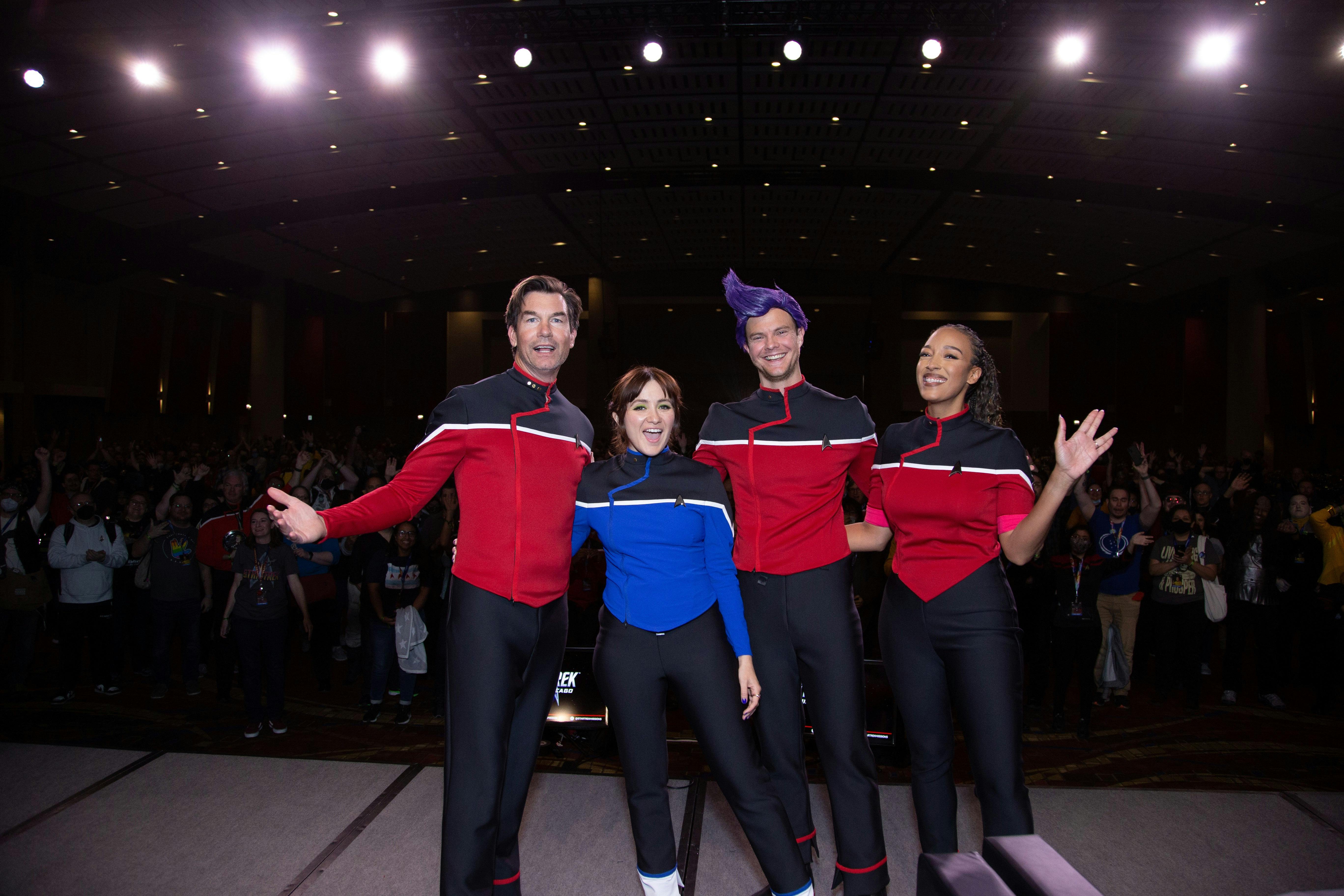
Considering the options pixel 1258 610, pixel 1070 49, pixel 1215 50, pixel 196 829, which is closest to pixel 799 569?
pixel 196 829

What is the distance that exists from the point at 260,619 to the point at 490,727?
330cm

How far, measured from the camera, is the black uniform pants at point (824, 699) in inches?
84.9

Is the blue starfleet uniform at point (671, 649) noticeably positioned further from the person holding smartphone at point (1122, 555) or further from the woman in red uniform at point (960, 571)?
the person holding smartphone at point (1122, 555)

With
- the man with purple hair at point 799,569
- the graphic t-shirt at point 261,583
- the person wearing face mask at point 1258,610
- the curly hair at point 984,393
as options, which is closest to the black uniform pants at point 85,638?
the graphic t-shirt at point 261,583

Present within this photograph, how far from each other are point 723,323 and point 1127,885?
1351cm

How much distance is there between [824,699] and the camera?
217 cm

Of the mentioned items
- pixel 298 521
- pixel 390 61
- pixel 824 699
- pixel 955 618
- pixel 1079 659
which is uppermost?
pixel 390 61

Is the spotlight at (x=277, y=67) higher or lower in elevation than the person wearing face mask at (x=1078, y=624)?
higher

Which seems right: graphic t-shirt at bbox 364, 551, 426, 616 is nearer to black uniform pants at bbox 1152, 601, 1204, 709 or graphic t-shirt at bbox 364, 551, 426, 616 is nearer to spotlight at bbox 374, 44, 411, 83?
spotlight at bbox 374, 44, 411, 83

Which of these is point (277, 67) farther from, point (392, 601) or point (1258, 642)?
point (1258, 642)

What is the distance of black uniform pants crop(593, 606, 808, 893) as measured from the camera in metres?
2.01

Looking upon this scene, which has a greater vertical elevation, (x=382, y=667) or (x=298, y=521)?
(x=298, y=521)

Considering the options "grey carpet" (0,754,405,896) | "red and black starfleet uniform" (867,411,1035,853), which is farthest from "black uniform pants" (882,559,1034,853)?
"grey carpet" (0,754,405,896)

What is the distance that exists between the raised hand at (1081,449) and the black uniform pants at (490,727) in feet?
4.61
